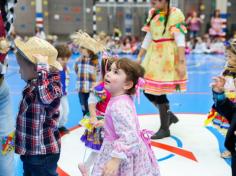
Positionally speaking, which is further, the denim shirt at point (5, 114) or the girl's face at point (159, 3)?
the girl's face at point (159, 3)

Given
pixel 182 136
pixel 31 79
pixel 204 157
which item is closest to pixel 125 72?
pixel 31 79

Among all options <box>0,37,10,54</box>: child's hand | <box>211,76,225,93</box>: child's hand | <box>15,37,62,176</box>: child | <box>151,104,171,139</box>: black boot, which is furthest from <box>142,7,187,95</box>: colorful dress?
<box>0,37,10,54</box>: child's hand

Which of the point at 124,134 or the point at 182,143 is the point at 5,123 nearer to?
the point at 124,134

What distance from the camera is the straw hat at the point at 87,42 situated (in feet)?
13.5

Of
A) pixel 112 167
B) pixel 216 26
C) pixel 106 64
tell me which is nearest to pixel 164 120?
pixel 106 64

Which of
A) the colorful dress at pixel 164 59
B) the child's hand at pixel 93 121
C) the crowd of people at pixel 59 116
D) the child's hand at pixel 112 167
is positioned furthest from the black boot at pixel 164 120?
the child's hand at pixel 112 167

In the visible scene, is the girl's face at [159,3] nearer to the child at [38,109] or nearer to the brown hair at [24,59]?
the child at [38,109]

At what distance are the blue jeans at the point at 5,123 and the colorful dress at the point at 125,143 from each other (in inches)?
27.5

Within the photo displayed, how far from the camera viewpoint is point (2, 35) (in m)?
2.36

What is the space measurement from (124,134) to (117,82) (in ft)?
1.05

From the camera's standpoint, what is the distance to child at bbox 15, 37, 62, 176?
2.35 m

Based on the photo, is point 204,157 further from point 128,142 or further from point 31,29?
point 31,29

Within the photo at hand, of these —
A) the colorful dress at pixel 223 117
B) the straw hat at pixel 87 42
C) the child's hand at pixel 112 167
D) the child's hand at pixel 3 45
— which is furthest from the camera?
the straw hat at pixel 87 42

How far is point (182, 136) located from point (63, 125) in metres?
1.39
